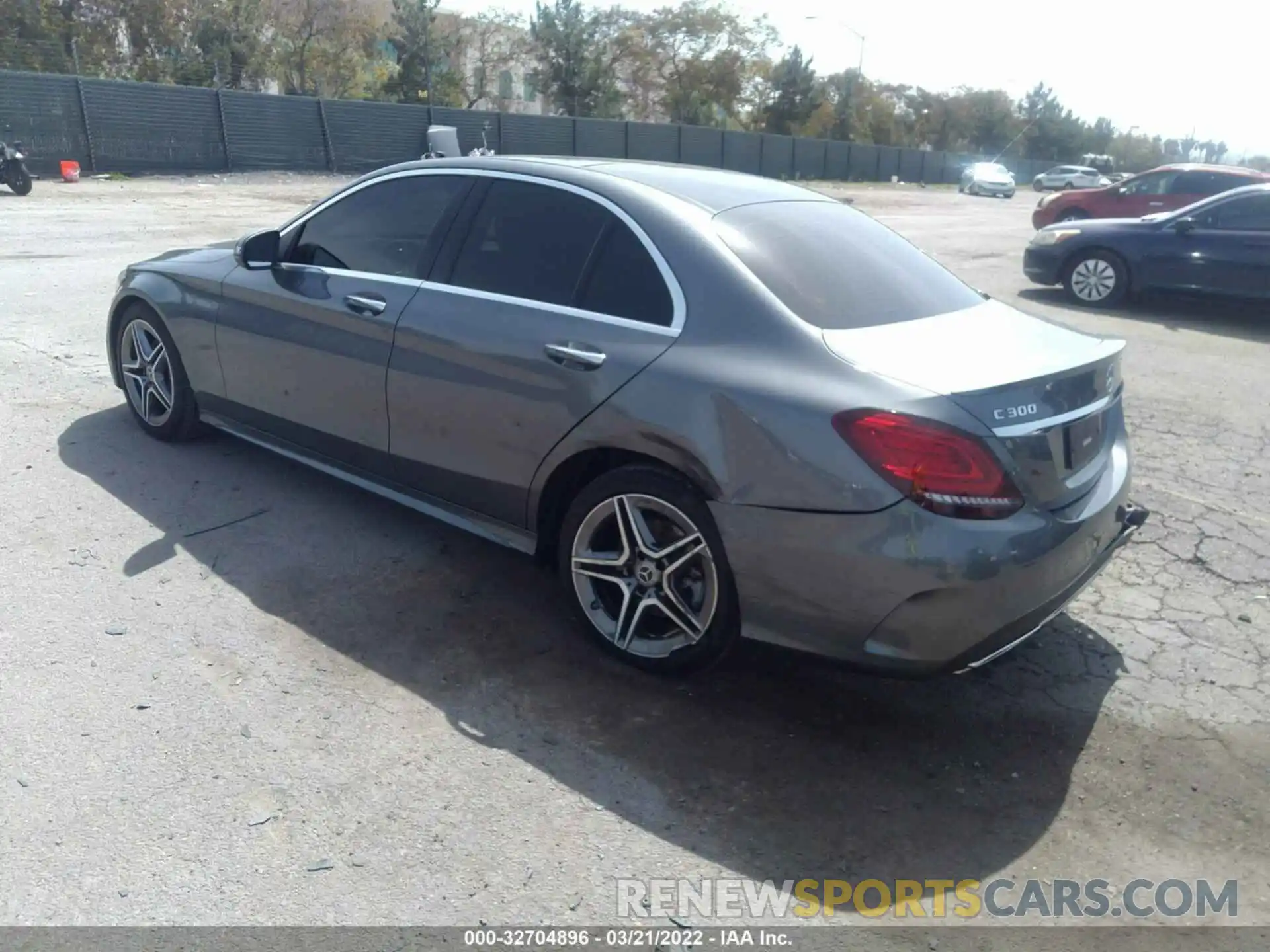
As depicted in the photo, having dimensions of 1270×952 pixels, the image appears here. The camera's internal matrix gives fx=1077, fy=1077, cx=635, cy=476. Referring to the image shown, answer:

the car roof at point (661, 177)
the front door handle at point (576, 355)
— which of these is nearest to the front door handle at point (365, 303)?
the car roof at point (661, 177)

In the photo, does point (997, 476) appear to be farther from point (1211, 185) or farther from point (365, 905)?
point (1211, 185)

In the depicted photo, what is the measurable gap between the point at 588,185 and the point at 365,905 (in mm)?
2631

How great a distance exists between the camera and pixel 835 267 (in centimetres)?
387

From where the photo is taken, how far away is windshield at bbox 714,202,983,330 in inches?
142

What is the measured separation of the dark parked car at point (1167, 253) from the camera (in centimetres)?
1122

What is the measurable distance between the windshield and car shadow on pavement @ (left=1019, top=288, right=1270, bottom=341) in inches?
317

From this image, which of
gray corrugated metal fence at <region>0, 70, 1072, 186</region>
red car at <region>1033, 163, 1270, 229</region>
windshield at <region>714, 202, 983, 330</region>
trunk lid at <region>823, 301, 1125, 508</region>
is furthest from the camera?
gray corrugated metal fence at <region>0, 70, 1072, 186</region>

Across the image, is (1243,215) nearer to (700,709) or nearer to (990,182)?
(700,709)

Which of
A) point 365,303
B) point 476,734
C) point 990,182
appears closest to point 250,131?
point 365,303

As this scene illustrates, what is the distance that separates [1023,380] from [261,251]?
347cm

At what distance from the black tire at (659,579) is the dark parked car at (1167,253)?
10023 millimetres

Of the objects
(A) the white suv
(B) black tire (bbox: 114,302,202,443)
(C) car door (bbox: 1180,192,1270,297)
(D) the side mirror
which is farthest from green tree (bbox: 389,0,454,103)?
(D) the side mirror

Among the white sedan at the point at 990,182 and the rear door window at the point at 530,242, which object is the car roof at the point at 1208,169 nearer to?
the rear door window at the point at 530,242

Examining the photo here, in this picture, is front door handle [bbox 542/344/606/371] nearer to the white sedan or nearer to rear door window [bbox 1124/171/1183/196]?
rear door window [bbox 1124/171/1183/196]
